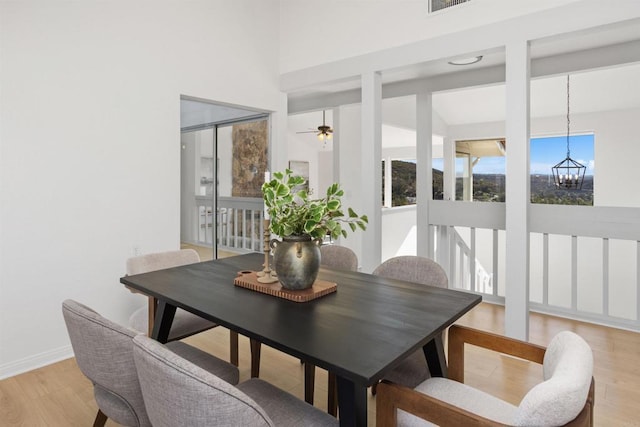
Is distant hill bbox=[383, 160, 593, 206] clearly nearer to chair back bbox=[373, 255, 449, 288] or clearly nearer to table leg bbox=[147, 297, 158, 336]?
chair back bbox=[373, 255, 449, 288]

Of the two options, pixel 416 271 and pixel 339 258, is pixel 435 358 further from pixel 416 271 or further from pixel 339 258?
pixel 339 258

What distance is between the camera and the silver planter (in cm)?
166

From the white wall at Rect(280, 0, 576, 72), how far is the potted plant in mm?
2139

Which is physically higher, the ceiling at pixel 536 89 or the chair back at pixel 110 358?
the ceiling at pixel 536 89

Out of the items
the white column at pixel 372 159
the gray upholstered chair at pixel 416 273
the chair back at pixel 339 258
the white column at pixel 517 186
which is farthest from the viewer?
the white column at pixel 372 159

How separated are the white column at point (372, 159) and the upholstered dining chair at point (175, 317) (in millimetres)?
1607

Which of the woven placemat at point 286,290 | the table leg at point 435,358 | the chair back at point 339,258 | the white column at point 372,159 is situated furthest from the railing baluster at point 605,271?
the woven placemat at point 286,290

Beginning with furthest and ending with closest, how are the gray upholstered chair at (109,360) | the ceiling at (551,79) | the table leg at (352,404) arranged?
the ceiling at (551,79), the gray upholstered chair at (109,360), the table leg at (352,404)

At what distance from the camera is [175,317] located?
88.9 inches

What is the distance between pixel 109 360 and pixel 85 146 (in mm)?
A: 2084

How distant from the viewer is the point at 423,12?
3176 millimetres

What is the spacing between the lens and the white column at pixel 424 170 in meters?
4.34

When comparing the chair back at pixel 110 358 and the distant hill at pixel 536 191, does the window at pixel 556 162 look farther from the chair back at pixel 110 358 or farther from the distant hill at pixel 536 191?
the chair back at pixel 110 358

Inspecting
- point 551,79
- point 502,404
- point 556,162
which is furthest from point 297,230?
point 556,162
